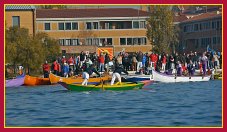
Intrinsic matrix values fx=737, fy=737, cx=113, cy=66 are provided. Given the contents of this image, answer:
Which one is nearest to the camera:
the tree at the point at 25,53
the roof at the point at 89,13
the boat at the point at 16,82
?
the boat at the point at 16,82

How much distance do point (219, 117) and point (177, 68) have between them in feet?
84.6

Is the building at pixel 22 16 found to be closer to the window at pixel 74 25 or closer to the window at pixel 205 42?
the window at pixel 74 25

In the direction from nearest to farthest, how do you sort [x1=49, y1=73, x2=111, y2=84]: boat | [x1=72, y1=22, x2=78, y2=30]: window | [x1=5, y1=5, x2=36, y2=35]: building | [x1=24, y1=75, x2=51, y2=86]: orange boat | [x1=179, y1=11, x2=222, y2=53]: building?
[x1=49, y1=73, x2=111, y2=84]: boat → [x1=24, y1=75, x2=51, y2=86]: orange boat → [x1=5, y1=5, x2=36, y2=35]: building → [x1=72, y1=22, x2=78, y2=30]: window → [x1=179, y1=11, x2=222, y2=53]: building

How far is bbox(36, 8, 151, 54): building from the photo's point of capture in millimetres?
104188

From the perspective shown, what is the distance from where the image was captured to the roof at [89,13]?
105 m

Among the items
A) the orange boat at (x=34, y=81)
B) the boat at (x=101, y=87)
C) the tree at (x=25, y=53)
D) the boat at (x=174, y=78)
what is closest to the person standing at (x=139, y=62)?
the boat at (x=174, y=78)

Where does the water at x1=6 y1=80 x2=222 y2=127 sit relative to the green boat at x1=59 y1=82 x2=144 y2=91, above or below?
below

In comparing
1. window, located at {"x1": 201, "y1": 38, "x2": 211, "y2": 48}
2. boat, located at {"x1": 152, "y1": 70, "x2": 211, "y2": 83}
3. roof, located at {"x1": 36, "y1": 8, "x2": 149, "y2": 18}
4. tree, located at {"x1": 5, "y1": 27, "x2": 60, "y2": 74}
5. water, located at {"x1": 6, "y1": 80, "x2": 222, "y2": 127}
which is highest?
roof, located at {"x1": 36, "y1": 8, "x2": 149, "y2": 18}

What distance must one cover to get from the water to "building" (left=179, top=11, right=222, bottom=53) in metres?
62.2

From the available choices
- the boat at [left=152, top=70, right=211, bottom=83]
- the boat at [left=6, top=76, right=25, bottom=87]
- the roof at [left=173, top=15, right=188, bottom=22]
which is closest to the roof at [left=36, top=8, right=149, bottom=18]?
the roof at [left=173, top=15, right=188, bottom=22]

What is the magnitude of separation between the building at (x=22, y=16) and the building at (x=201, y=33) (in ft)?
115

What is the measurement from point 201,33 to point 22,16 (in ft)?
134

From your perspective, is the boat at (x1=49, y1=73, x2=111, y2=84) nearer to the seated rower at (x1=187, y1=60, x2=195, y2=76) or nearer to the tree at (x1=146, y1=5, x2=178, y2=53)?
the seated rower at (x1=187, y1=60, x2=195, y2=76)

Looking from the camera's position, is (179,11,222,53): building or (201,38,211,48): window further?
(201,38,211,48): window
